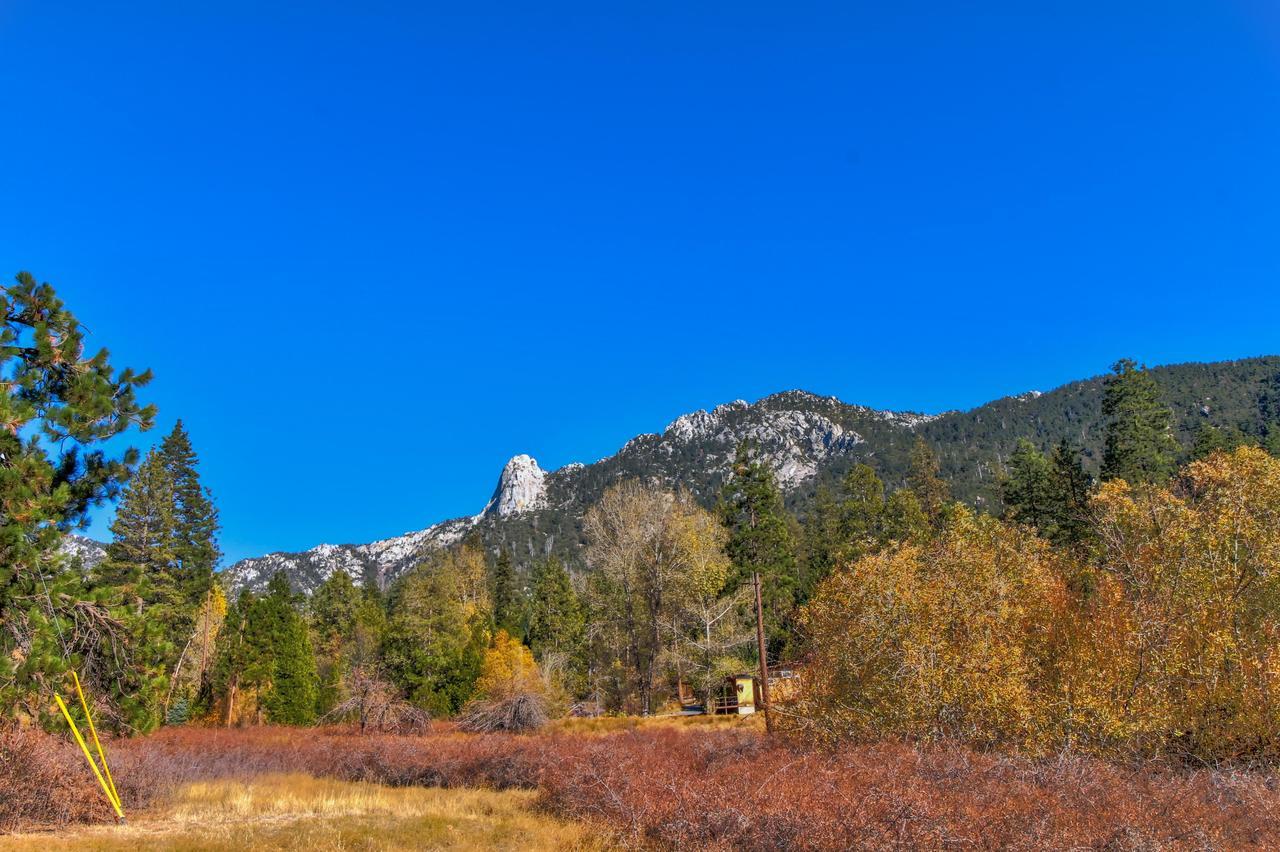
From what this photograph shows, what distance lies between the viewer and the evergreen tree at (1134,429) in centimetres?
4831

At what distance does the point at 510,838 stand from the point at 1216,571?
59.9ft

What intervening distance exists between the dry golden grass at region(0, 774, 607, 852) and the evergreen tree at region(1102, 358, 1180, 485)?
44.2 meters

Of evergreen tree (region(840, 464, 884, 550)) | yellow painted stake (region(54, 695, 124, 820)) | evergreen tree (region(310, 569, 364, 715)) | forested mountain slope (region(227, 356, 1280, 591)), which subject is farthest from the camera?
forested mountain slope (region(227, 356, 1280, 591))

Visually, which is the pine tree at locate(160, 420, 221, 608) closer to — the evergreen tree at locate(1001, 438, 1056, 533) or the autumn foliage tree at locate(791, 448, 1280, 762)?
the autumn foliage tree at locate(791, 448, 1280, 762)

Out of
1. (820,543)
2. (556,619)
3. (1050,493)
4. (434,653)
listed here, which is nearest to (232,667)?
(434,653)

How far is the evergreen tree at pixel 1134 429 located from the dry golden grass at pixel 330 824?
4421 cm

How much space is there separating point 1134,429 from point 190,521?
6121 cm

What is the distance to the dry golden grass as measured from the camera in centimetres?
1348

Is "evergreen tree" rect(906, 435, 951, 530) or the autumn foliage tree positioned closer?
the autumn foliage tree

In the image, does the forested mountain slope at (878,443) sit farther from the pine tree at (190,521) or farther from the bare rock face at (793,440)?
the pine tree at (190,521)

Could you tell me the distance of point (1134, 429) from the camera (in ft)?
161

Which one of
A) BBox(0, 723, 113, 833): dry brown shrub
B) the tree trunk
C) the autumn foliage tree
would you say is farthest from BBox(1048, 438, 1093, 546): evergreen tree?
the tree trunk

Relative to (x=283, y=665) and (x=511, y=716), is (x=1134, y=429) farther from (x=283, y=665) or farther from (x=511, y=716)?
(x=283, y=665)

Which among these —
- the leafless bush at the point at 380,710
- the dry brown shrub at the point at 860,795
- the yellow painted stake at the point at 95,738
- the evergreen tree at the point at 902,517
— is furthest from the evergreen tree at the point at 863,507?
the yellow painted stake at the point at 95,738
